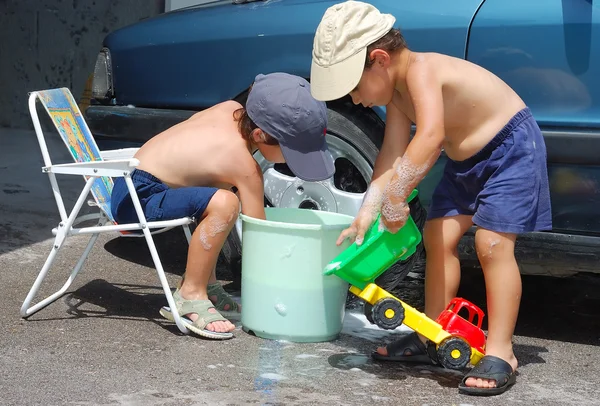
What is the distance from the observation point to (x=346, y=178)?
13.1 feet

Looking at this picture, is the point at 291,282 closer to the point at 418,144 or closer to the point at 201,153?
the point at 201,153

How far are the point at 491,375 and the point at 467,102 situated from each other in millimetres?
865

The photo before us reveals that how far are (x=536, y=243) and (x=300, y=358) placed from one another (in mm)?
922

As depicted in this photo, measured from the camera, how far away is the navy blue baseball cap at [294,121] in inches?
138

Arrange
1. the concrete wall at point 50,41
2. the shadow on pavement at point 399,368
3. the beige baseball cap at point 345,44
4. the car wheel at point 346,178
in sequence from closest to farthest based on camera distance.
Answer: the beige baseball cap at point 345,44 < the shadow on pavement at point 399,368 < the car wheel at point 346,178 < the concrete wall at point 50,41

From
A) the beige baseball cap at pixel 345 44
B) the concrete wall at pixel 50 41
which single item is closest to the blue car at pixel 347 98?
the beige baseball cap at pixel 345 44

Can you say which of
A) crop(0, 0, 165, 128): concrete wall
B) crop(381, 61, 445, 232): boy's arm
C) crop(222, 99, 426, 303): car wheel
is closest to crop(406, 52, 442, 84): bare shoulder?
crop(381, 61, 445, 232): boy's arm

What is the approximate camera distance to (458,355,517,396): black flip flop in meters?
3.07

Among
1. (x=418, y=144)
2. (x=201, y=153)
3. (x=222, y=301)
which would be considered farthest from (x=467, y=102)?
(x=222, y=301)

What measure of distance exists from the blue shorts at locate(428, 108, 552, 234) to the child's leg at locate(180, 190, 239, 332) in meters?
0.83

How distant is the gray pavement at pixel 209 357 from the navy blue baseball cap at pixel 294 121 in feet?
2.09

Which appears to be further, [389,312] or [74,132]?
[74,132]

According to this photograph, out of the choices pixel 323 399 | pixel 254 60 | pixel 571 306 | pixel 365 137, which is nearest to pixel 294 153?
pixel 365 137

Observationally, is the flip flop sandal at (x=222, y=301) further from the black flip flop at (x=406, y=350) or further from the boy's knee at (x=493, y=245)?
the boy's knee at (x=493, y=245)
